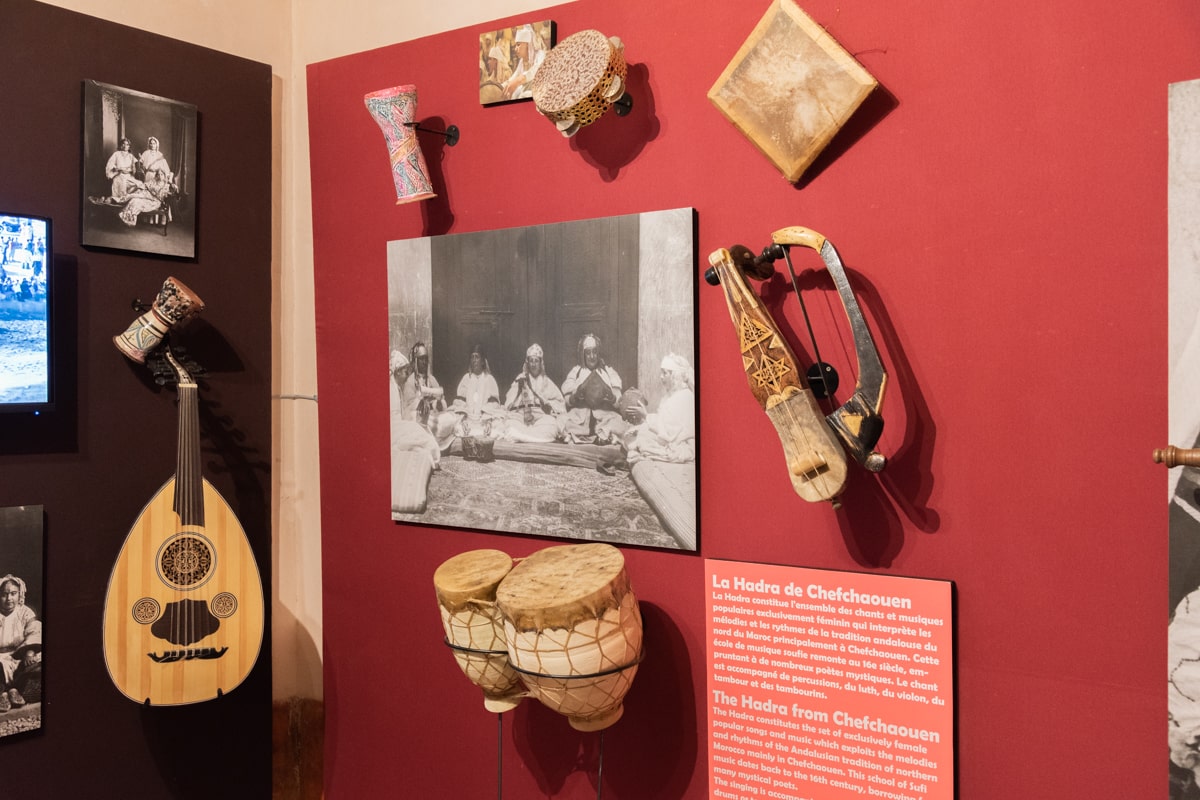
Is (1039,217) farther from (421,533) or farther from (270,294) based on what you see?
(270,294)

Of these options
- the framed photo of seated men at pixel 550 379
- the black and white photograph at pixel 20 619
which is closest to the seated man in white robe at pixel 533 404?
the framed photo of seated men at pixel 550 379

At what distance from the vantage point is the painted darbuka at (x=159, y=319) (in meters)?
2.24

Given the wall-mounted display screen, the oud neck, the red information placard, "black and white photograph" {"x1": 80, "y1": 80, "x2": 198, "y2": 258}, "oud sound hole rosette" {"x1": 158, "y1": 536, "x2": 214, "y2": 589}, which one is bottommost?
the red information placard

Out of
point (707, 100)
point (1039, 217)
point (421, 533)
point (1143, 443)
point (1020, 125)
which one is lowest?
point (421, 533)

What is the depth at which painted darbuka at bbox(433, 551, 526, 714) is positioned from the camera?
74.6 inches

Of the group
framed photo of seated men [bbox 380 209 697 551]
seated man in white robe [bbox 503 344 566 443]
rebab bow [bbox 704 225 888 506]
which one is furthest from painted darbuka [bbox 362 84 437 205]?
rebab bow [bbox 704 225 888 506]

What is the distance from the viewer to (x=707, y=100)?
77.0 inches

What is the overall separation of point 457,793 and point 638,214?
5.37 ft

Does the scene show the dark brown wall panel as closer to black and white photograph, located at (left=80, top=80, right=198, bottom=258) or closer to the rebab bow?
black and white photograph, located at (left=80, top=80, right=198, bottom=258)

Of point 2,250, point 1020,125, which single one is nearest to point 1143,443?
point 1020,125

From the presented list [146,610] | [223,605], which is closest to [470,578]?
[223,605]

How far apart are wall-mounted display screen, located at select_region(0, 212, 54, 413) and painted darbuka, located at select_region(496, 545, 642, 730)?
1.24 m

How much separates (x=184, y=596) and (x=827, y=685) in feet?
5.34

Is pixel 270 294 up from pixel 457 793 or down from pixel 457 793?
up
